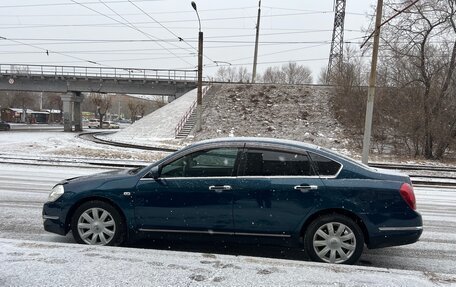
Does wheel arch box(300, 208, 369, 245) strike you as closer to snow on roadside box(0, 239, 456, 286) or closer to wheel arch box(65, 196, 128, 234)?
snow on roadside box(0, 239, 456, 286)

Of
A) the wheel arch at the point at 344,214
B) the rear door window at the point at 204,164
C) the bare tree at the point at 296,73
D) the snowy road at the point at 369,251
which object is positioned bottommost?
the snowy road at the point at 369,251

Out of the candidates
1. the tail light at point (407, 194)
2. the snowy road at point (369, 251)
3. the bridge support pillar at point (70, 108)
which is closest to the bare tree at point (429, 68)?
the snowy road at point (369, 251)

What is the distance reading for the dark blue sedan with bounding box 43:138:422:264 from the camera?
464 centimetres

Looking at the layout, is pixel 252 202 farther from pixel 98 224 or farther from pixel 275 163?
pixel 98 224

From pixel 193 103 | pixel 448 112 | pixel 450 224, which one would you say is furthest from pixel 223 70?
pixel 450 224

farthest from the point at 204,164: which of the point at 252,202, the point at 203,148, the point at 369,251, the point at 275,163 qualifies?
the point at 369,251

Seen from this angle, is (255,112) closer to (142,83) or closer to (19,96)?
(142,83)

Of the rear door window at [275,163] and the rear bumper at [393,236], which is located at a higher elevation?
the rear door window at [275,163]

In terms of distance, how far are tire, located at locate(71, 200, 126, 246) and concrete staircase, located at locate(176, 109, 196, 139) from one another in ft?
91.2

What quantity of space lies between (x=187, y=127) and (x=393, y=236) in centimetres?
3099

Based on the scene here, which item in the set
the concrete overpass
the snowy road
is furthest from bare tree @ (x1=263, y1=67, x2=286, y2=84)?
the snowy road

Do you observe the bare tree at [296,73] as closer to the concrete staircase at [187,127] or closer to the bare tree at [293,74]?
the bare tree at [293,74]

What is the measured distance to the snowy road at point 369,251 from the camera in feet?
16.4

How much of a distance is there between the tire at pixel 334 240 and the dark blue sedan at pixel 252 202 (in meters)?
0.01
